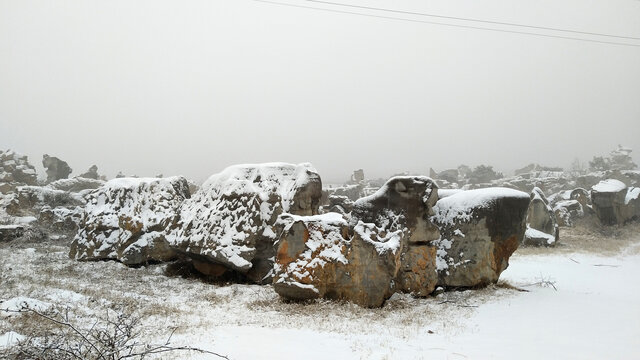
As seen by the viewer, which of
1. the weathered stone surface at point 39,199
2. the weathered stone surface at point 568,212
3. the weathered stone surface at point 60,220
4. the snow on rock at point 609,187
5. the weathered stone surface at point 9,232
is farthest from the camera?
the weathered stone surface at point 568,212

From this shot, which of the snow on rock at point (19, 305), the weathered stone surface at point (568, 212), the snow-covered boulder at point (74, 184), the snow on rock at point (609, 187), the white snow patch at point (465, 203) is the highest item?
the white snow patch at point (465, 203)

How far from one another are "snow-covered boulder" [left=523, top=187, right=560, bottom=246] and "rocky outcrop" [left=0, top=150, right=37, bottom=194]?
3638cm

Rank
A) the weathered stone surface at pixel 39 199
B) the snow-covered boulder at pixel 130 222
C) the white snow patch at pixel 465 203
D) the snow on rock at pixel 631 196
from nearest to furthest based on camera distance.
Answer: the white snow patch at pixel 465 203
the snow-covered boulder at pixel 130 222
the weathered stone surface at pixel 39 199
the snow on rock at pixel 631 196

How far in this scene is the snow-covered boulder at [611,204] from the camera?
25.3 meters

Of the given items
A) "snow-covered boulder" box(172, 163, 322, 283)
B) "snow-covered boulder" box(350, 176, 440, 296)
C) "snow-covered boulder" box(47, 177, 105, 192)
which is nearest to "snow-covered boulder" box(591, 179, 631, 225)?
"snow-covered boulder" box(350, 176, 440, 296)

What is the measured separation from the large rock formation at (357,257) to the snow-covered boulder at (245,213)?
81.0 inches

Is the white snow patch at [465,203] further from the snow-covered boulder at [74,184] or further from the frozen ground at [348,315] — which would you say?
the snow-covered boulder at [74,184]

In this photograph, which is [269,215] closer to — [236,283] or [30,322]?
[236,283]

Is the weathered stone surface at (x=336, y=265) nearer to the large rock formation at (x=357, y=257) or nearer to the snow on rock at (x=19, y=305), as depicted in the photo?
the large rock formation at (x=357, y=257)

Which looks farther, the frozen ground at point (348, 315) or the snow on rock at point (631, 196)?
the snow on rock at point (631, 196)

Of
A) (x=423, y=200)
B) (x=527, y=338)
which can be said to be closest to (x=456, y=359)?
(x=527, y=338)

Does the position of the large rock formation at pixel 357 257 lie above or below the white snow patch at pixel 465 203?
below

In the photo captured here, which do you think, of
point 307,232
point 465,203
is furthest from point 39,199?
point 465,203

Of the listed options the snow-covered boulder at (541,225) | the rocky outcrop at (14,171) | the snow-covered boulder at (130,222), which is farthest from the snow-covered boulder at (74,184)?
the snow-covered boulder at (541,225)
